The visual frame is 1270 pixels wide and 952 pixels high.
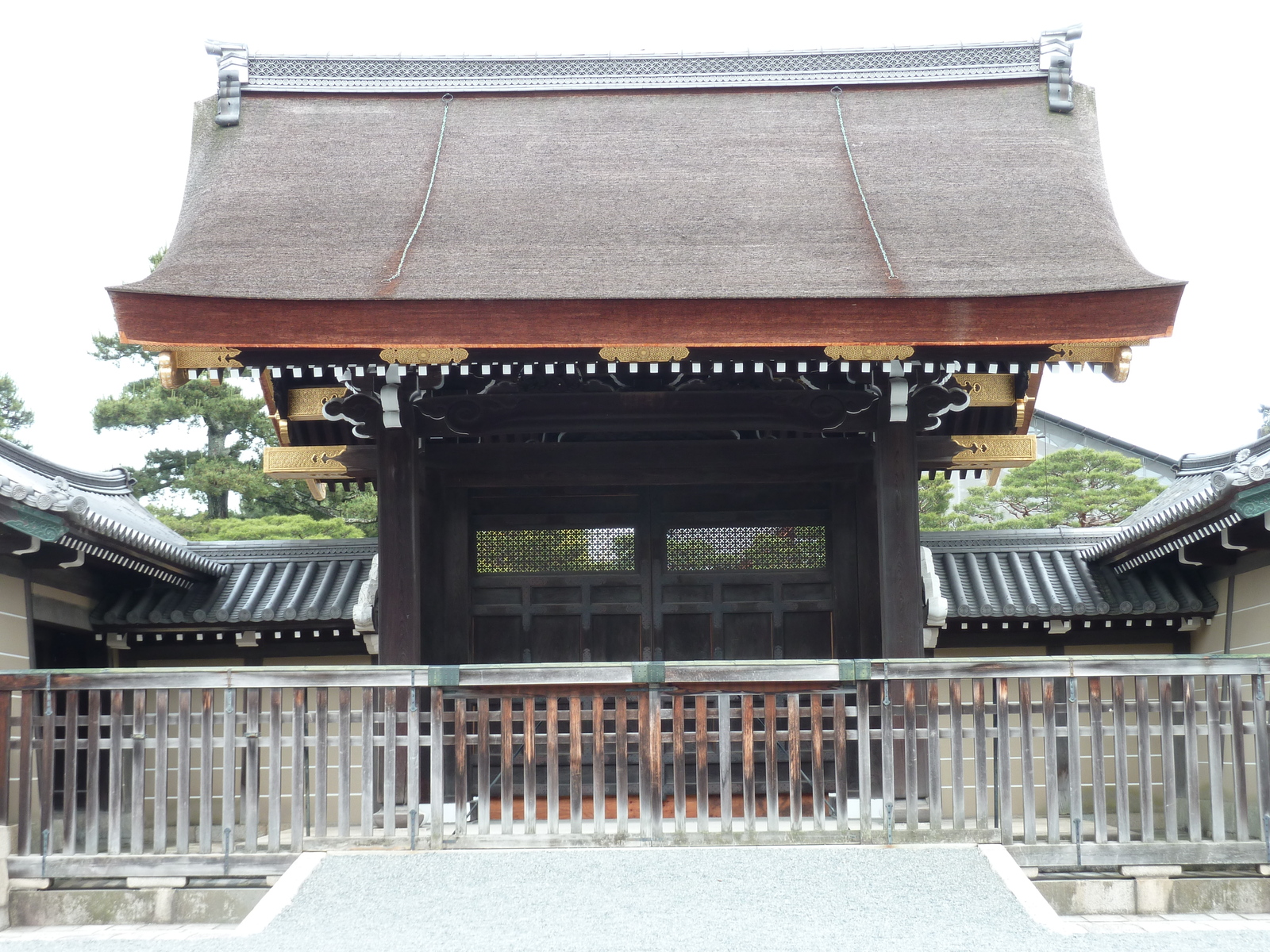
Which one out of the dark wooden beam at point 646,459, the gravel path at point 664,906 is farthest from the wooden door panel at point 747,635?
the gravel path at point 664,906

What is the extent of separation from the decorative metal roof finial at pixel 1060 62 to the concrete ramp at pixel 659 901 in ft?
21.0

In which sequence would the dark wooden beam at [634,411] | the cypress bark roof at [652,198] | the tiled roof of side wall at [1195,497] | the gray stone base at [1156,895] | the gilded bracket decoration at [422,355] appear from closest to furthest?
the gray stone base at [1156,895] → the tiled roof of side wall at [1195,497] → the gilded bracket decoration at [422,355] → the cypress bark roof at [652,198] → the dark wooden beam at [634,411]

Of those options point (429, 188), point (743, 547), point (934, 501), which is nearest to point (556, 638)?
point (743, 547)

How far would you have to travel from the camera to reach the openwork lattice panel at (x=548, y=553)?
954 cm

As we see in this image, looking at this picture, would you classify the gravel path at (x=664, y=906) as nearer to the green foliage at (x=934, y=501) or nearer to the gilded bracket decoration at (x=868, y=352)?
the gilded bracket decoration at (x=868, y=352)

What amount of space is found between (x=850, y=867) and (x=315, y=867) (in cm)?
272

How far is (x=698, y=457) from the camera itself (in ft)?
28.9

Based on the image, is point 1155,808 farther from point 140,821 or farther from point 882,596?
point 140,821

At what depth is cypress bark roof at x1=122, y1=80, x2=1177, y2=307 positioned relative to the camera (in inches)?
306

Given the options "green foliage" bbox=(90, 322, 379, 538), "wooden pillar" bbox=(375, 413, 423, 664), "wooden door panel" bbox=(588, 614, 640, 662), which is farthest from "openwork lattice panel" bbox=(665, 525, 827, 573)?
"green foliage" bbox=(90, 322, 379, 538)

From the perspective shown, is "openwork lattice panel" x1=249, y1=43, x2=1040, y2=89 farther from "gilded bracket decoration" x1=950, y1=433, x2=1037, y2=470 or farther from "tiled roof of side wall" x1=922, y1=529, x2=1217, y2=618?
"tiled roof of side wall" x1=922, y1=529, x2=1217, y2=618

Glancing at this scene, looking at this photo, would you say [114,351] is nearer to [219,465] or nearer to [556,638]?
[219,465]

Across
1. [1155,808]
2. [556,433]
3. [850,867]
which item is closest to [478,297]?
[556,433]

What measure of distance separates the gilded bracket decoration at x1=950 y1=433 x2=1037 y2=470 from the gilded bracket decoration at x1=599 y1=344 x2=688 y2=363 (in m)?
3.38
